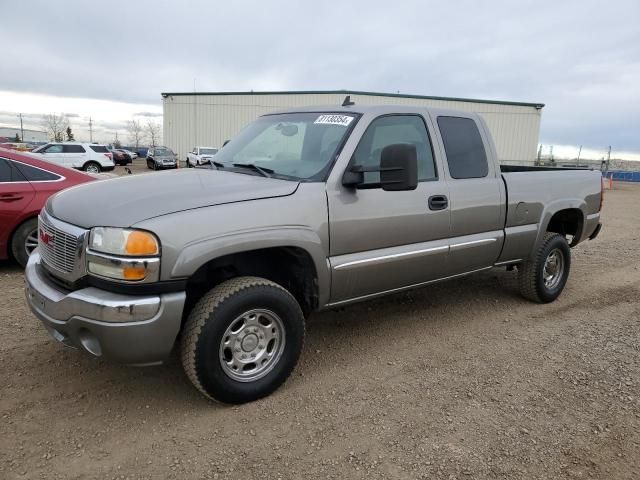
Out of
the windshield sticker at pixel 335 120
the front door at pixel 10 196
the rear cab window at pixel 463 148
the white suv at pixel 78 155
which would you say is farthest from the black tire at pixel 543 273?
the white suv at pixel 78 155

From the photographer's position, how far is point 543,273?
5172mm

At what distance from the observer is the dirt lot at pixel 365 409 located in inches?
103

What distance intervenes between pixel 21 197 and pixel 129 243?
4025 millimetres

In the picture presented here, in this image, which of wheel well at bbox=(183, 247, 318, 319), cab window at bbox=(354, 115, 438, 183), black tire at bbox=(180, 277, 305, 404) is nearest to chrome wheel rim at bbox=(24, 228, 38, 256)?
wheel well at bbox=(183, 247, 318, 319)

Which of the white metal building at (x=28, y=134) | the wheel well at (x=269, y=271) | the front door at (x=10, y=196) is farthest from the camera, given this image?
the white metal building at (x=28, y=134)

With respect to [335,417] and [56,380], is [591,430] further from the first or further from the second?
[56,380]

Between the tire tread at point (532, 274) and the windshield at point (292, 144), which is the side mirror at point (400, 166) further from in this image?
the tire tread at point (532, 274)

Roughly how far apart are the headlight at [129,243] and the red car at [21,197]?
3.78 metres

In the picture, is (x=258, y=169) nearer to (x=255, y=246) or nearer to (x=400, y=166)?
(x=255, y=246)

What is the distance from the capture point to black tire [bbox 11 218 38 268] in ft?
19.0

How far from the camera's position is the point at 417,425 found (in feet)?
9.76

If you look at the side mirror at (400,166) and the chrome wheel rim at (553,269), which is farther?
the chrome wheel rim at (553,269)

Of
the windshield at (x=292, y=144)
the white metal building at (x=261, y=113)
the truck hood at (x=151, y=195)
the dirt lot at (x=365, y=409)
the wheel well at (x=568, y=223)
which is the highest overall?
the white metal building at (x=261, y=113)

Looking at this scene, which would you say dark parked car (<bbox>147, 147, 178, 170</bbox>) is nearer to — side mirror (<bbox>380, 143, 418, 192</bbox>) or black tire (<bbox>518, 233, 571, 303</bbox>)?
black tire (<bbox>518, 233, 571, 303</bbox>)
